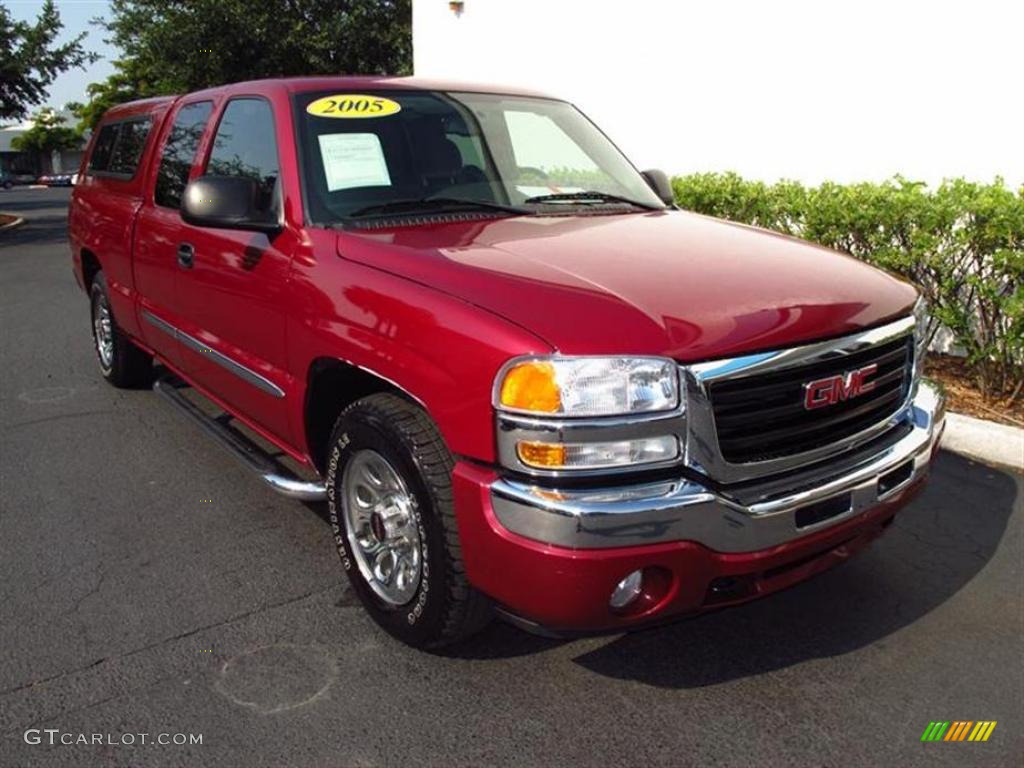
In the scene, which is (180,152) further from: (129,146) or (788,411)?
(788,411)

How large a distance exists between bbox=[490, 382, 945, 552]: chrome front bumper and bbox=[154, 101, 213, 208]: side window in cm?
295

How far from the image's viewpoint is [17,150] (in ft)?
272

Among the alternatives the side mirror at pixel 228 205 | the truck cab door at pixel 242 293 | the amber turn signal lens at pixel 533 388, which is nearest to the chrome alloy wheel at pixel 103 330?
the truck cab door at pixel 242 293

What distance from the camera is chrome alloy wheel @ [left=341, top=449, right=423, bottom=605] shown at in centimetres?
284

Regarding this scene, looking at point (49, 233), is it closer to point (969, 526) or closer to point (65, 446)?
point (65, 446)

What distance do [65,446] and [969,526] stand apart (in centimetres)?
476

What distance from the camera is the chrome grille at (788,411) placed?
7.87 feet

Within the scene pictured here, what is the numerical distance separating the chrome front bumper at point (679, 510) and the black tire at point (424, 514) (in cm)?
26

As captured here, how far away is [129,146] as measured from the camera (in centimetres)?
545

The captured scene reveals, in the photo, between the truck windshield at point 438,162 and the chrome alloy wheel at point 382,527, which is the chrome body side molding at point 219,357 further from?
the truck windshield at point 438,162

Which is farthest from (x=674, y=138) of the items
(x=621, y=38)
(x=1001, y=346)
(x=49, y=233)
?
(x=49, y=233)

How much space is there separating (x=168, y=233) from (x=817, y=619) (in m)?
3.49

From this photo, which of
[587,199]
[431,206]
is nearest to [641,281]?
[431,206]

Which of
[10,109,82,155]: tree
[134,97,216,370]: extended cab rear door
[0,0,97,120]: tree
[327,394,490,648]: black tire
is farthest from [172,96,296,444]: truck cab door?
[10,109,82,155]: tree
